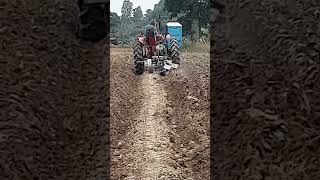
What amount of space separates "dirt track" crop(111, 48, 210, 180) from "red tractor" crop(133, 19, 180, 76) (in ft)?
2.63

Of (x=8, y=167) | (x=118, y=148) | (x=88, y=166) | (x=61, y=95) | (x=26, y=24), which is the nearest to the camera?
(x=8, y=167)

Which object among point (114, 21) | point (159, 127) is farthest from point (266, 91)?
point (114, 21)

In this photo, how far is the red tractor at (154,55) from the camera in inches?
606

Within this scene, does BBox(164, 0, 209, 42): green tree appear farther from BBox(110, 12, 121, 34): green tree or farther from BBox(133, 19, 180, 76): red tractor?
→ BBox(133, 19, 180, 76): red tractor

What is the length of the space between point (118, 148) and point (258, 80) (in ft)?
12.5

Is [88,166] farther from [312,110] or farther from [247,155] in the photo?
[312,110]

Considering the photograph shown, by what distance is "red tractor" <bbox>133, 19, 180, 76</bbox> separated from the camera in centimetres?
1538

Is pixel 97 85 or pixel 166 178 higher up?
pixel 97 85

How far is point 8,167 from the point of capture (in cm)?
415

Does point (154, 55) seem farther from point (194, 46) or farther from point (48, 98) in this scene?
point (194, 46)

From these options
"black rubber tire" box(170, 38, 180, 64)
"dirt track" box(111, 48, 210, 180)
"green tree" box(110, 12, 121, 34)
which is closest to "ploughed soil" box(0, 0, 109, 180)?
"dirt track" box(111, 48, 210, 180)

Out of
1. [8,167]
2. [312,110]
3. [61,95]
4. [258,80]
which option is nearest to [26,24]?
[61,95]

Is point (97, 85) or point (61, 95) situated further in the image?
point (97, 85)

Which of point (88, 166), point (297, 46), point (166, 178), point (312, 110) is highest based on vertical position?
point (297, 46)
